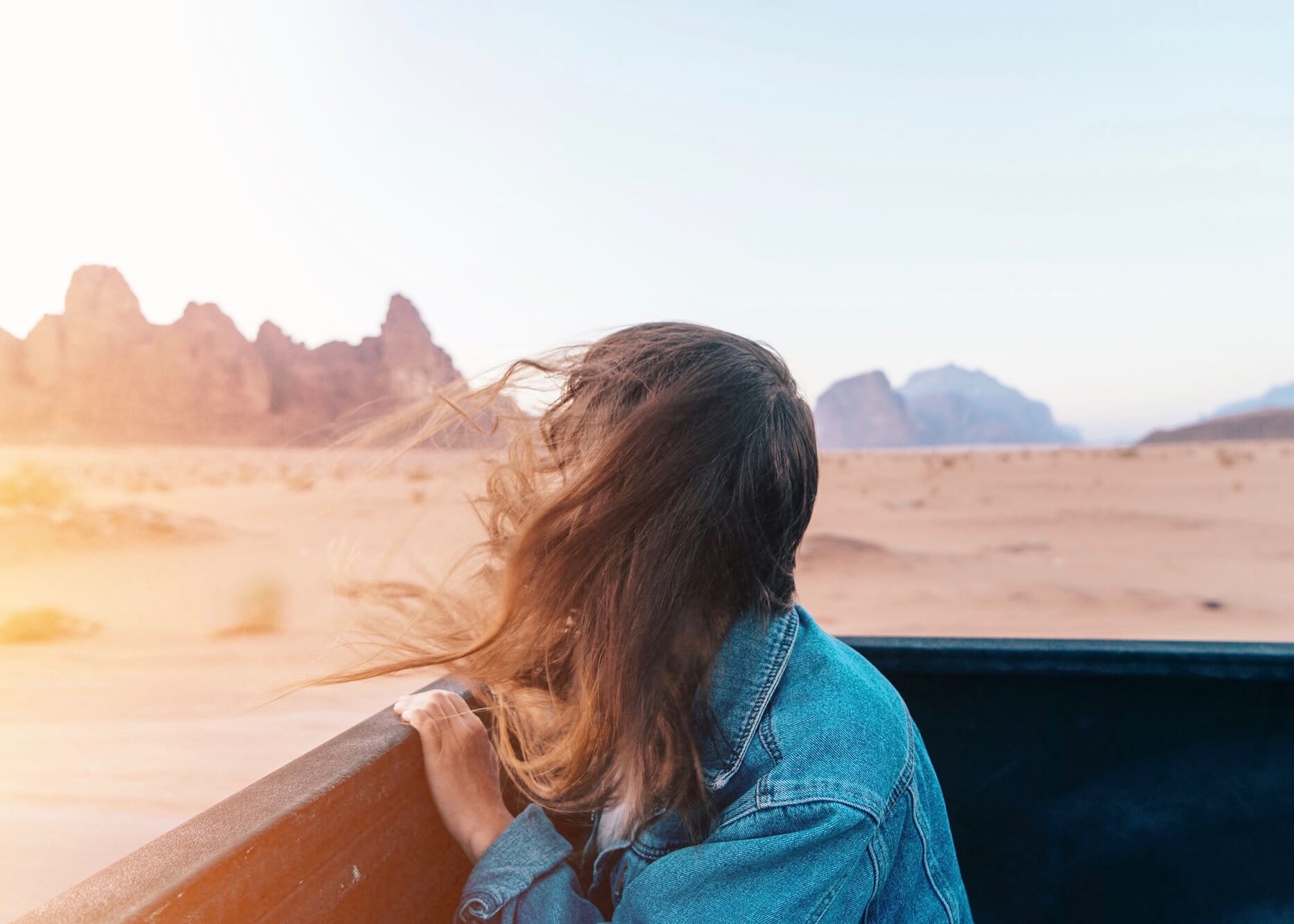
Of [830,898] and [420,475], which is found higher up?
[830,898]

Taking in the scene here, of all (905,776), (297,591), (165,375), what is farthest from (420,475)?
(165,375)

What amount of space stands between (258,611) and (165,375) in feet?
145

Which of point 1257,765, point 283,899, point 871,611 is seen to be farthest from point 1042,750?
point 871,611

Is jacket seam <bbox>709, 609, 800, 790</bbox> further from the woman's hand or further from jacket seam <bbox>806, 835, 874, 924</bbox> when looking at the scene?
the woman's hand

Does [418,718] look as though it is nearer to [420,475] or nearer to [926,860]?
[926,860]

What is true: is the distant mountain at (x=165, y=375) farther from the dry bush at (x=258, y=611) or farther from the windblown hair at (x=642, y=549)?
the windblown hair at (x=642, y=549)

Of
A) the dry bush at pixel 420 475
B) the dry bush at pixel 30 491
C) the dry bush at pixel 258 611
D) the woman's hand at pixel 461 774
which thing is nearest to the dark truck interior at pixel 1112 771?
the woman's hand at pixel 461 774

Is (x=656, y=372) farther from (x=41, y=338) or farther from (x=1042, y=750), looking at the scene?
(x=41, y=338)

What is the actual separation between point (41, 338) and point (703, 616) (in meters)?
41.2

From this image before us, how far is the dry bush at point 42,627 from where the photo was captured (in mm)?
6746

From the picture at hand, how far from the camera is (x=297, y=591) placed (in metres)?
10.2

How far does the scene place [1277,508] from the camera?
54.0 ft

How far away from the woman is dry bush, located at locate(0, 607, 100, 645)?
7183mm

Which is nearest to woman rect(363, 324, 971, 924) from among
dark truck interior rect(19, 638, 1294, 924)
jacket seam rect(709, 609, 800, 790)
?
jacket seam rect(709, 609, 800, 790)
